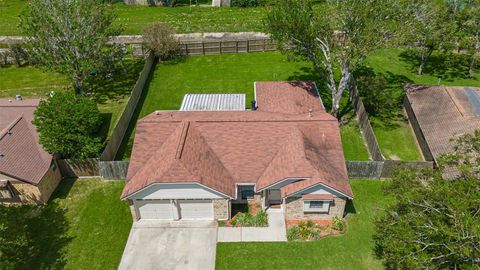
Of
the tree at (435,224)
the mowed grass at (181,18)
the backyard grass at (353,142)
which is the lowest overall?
the backyard grass at (353,142)

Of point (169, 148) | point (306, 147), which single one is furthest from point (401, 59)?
point (169, 148)

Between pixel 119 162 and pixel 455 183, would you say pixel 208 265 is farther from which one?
pixel 455 183

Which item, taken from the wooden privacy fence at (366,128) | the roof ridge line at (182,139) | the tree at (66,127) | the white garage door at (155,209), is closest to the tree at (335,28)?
the wooden privacy fence at (366,128)

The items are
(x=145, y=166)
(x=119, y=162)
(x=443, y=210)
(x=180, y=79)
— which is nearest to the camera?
(x=443, y=210)

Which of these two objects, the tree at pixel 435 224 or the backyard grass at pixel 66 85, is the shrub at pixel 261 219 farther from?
the backyard grass at pixel 66 85

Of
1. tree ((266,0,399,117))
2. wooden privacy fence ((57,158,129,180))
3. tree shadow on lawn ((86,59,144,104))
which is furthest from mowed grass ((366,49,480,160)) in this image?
tree shadow on lawn ((86,59,144,104))

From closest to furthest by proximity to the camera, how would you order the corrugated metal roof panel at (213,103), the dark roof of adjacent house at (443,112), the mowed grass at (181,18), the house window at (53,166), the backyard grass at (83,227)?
1. the backyard grass at (83,227)
2. the house window at (53,166)
3. the dark roof of adjacent house at (443,112)
4. the corrugated metal roof panel at (213,103)
5. the mowed grass at (181,18)

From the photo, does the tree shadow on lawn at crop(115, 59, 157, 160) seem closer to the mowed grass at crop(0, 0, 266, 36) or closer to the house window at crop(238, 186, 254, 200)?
the house window at crop(238, 186, 254, 200)
